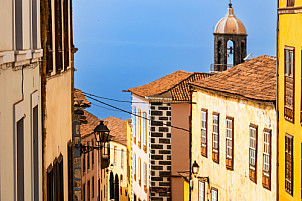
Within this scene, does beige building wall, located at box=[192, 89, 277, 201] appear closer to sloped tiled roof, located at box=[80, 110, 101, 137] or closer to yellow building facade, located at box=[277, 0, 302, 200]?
yellow building facade, located at box=[277, 0, 302, 200]

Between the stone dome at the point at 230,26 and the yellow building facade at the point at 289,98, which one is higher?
the stone dome at the point at 230,26

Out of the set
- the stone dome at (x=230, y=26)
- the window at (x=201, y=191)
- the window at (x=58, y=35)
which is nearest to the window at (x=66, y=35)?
the window at (x=58, y=35)

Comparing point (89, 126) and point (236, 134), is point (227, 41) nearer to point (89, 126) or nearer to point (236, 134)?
point (89, 126)

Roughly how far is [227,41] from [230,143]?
1957 cm

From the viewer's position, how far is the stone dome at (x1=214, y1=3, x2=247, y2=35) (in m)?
42.3

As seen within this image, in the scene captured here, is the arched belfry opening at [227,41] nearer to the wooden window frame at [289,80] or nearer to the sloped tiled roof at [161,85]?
the sloped tiled roof at [161,85]

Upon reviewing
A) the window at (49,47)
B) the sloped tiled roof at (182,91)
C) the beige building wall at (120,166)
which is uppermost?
the window at (49,47)

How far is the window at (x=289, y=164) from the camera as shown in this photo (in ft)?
60.4

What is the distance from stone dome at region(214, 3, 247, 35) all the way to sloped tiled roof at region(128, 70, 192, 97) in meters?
4.52

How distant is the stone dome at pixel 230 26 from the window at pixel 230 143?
1926cm

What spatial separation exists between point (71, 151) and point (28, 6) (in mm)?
6722

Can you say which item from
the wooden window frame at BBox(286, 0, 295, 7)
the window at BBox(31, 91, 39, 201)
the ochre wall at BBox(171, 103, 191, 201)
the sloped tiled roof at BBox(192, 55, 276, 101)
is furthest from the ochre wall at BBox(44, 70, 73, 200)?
the ochre wall at BBox(171, 103, 191, 201)

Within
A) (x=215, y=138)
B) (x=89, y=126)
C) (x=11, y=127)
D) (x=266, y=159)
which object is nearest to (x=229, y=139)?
(x=215, y=138)

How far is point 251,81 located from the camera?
23.0 metres
